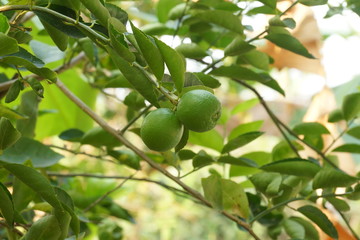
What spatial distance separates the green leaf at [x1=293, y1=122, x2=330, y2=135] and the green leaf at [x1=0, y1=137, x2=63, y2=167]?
0.36 m

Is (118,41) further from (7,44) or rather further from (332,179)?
(332,179)

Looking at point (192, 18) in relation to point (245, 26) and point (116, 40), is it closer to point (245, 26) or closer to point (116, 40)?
point (245, 26)

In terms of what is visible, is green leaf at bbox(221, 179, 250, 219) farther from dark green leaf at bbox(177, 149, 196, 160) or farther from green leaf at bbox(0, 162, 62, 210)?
green leaf at bbox(0, 162, 62, 210)

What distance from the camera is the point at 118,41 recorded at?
0.39m

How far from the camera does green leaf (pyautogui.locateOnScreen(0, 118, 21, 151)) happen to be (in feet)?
1.54

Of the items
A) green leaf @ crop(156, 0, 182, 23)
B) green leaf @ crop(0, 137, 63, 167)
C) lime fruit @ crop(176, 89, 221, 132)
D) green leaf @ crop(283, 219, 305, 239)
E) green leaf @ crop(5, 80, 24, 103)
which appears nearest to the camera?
lime fruit @ crop(176, 89, 221, 132)

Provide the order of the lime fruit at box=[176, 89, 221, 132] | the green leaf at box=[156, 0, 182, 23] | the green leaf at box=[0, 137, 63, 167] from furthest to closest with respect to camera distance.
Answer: the green leaf at box=[156, 0, 182, 23] < the green leaf at box=[0, 137, 63, 167] < the lime fruit at box=[176, 89, 221, 132]

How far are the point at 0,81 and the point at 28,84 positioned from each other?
7.8 inches

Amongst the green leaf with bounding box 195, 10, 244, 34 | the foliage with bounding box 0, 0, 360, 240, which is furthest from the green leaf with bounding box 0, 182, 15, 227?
the green leaf with bounding box 195, 10, 244, 34

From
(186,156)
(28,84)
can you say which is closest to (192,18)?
(186,156)

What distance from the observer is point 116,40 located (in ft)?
1.26

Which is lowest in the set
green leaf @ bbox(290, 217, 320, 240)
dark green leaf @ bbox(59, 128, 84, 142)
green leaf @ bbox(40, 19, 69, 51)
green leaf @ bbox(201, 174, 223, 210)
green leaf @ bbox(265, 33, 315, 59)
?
green leaf @ bbox(290, 217, 320, 240)

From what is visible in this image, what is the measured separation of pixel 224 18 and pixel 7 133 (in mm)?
292

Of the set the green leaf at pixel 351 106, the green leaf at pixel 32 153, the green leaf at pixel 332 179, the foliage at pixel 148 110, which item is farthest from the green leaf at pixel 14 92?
the green leaf at pixel 351 106
